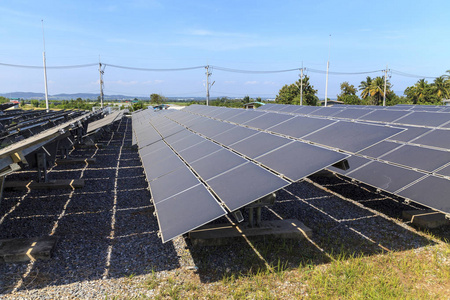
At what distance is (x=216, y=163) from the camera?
286 inches

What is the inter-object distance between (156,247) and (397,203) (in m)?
8.35

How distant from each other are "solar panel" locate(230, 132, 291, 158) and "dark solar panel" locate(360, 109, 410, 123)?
28.4ft

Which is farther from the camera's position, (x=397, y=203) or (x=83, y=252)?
(x=397, y=203)

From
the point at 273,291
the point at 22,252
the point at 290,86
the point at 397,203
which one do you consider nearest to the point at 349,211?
the point at 397,203

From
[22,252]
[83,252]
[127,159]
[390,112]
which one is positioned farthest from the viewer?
[127,159]

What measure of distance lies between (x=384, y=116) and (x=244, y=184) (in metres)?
12.3

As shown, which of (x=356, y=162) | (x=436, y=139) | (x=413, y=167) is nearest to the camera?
(x=413, y=167)

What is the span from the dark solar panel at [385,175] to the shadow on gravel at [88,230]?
6.24 metres

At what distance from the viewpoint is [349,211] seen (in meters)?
9.48

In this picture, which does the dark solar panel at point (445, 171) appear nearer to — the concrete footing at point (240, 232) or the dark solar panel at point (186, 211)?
the concrete footing at point (240, 232)

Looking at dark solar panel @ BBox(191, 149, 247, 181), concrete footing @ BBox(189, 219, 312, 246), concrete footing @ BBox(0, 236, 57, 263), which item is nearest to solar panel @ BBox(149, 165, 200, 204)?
dark solar panel @ BBox(191, 149, 247, 181)

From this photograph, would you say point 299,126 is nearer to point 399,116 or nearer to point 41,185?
point 399,116

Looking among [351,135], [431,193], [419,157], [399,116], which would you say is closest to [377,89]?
[399,116]

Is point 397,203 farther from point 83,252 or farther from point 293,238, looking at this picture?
point 83,252
